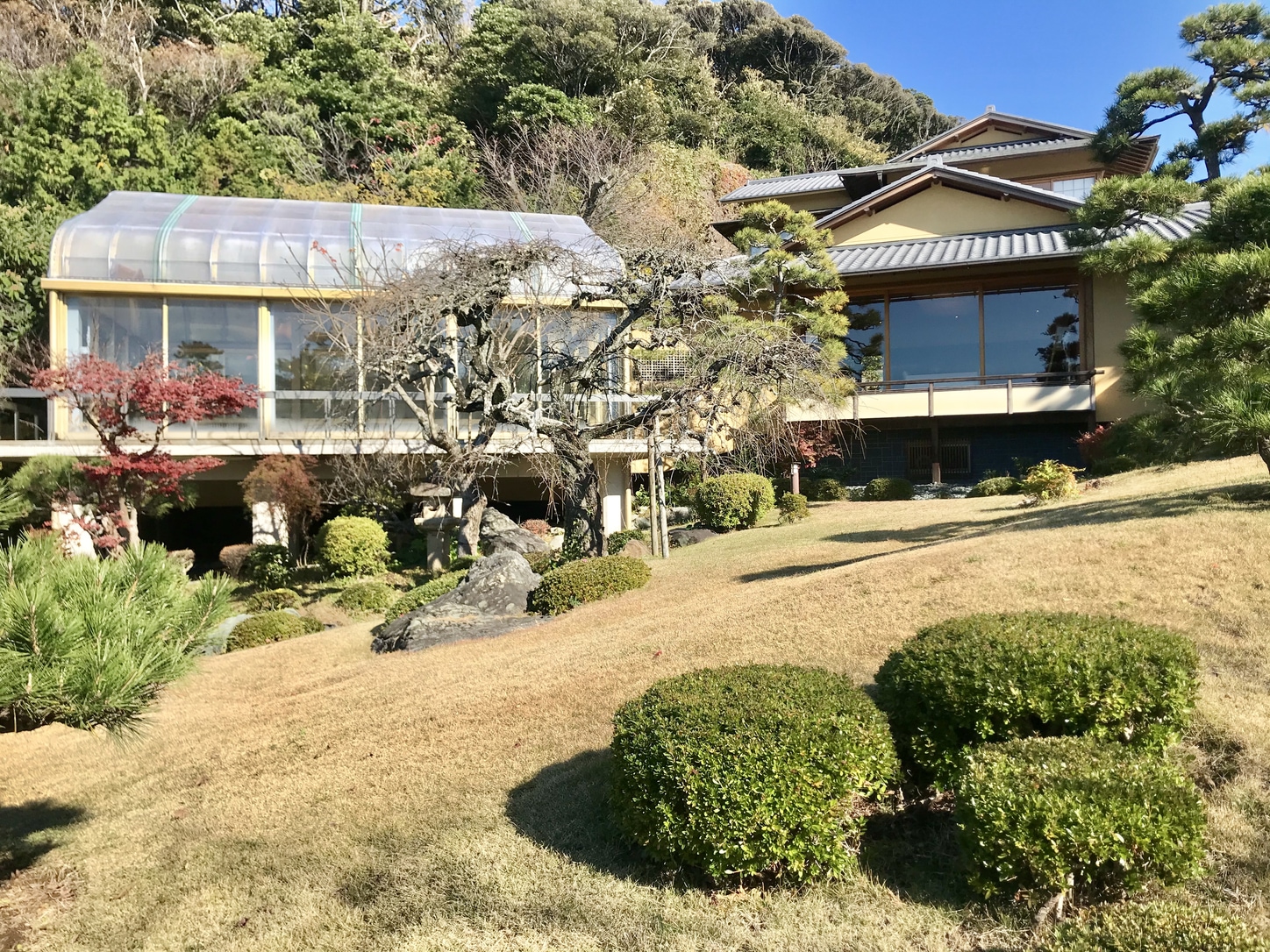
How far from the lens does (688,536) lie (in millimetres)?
16391

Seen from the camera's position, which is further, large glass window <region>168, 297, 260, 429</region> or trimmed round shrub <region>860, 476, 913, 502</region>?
trimmed round shrub <region>860, 476, 913, 502</region>

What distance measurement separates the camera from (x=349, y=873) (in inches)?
191

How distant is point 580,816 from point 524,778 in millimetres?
704

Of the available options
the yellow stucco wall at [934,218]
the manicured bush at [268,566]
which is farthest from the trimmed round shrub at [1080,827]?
the yellow stucco wall at [934,218]

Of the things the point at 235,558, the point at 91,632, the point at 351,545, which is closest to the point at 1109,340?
the point at 351,545

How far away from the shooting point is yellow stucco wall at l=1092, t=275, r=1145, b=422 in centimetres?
2008

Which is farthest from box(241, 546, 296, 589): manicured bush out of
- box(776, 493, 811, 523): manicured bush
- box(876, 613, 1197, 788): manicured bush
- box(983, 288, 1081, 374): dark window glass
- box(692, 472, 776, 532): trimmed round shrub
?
box(983, 288, 1081, 374): dark window glass

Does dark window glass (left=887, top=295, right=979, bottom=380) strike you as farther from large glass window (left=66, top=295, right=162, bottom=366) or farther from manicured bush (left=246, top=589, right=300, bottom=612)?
large glass window (left=66, top=295, right=162, bottom=366)

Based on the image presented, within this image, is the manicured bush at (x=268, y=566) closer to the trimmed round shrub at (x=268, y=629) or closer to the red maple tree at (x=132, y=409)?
the red maple tree at (x=132, y=409)

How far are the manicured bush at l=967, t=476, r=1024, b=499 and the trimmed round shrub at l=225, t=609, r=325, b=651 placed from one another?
12.4 metres

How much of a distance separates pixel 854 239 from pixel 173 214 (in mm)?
15682

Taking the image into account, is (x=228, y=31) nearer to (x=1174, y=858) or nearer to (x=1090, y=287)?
(x=1090, y=287)

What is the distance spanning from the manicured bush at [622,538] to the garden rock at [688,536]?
52cm

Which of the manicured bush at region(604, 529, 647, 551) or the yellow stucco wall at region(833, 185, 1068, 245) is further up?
the yellow stucco wall at region(833, 185, 1068, 245)
